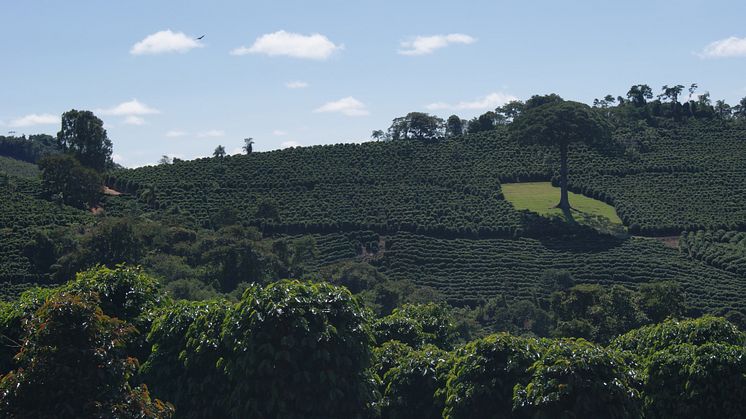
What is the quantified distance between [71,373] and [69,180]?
6928 centimetres

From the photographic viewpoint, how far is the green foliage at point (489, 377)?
65.0 feet

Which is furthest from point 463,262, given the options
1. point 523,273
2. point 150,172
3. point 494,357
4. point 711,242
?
point 494,357

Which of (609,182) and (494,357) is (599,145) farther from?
(494,357)

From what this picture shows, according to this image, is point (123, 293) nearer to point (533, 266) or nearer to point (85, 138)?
point (533, 266)

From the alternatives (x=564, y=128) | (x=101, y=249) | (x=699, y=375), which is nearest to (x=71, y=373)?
(x=699, y=375)

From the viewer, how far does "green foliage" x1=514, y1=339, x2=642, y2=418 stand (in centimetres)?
1836

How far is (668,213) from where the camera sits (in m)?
80.5

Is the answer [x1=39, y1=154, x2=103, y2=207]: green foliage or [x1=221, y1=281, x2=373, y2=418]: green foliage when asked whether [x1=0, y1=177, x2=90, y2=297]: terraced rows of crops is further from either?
[x1=221, y1=281, x2=373, y2=418]: green foliage

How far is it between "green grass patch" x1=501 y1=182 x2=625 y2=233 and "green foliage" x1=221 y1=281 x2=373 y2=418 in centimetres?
6144

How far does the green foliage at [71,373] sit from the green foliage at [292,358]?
10.4 feet

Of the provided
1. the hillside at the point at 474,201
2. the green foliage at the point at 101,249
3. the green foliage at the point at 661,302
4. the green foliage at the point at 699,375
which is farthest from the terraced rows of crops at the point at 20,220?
the green foliage at the point at 699,375

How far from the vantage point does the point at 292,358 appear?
19234mm

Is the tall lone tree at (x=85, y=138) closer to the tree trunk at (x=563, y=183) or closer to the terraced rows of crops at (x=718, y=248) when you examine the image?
the tree trunk at (x=563, y=183)

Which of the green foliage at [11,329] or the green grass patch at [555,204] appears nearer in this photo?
the green foliage at [11,329]
